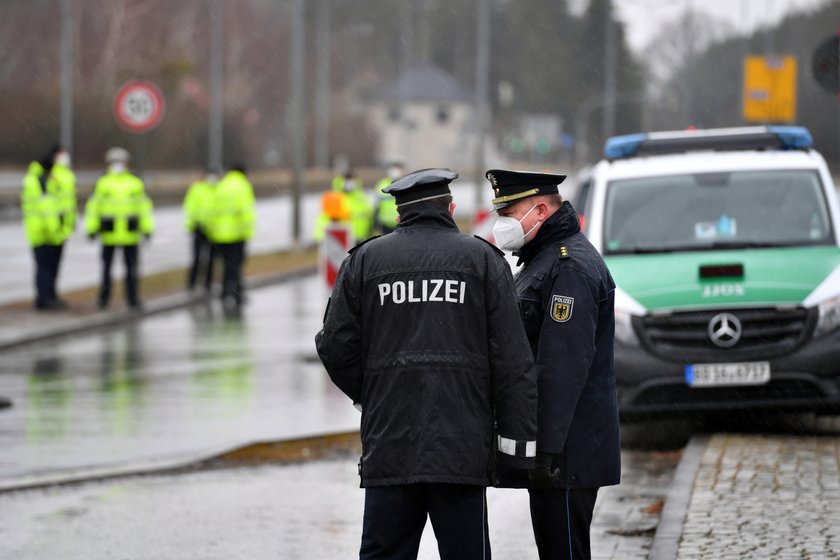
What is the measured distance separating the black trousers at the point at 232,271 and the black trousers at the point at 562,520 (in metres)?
17.3

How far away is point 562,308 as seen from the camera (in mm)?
5309

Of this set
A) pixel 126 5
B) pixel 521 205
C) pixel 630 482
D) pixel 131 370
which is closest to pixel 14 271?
pixel 131 370

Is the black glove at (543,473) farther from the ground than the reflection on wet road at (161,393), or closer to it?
farther from the ground

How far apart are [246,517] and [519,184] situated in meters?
3.60

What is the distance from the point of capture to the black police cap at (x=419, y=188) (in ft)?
16.7

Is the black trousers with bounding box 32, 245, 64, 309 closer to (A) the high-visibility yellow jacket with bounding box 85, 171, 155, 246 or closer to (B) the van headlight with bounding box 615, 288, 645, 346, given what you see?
(A) the high-visibility yellow jacket with bounding box 85, 171, 155, 246

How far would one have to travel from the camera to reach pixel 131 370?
599 inches

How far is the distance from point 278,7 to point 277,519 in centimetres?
10575

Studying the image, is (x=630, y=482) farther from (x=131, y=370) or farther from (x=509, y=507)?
(x=131, y=370)

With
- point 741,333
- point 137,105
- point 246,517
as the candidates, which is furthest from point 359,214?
point 246,517

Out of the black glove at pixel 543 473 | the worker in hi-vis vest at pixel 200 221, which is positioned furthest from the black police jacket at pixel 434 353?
the worker in hi-vis vest at pixel 200 221

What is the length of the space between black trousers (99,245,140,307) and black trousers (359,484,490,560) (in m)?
16.1

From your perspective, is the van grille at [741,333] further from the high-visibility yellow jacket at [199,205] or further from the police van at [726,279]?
the high-visibility yellow jacket at [199,205]

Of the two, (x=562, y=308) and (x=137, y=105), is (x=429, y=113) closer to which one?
(x=137, y=105)
